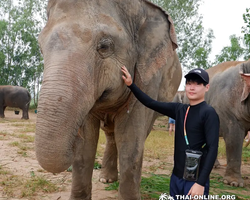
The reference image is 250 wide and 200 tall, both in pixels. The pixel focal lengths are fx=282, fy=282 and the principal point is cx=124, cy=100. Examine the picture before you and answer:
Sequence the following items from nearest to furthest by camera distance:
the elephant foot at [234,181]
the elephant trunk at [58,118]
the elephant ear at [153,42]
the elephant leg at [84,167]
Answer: the elephant trunk at [58,118] < the elephant ear at [153,42] < the elephant leg at [84,167] < the elephant foot at [234,181]

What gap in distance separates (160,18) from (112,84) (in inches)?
40.6

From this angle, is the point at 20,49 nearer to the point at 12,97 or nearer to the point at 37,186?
the point at 12,97

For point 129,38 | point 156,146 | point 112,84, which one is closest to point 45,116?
point 112,84

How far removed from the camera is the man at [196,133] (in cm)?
179

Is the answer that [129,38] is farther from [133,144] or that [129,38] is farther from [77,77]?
[133,144]

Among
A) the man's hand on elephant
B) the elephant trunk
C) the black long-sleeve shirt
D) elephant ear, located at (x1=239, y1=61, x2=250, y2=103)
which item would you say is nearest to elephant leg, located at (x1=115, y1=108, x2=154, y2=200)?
the man's hand on elephant

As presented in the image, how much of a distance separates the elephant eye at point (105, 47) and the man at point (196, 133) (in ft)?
2.01

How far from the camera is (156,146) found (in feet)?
25.6

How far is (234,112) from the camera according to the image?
4.61 meters

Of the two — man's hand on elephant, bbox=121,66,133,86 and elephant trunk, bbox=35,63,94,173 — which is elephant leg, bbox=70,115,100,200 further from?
elephant trunk, bbox=35,63,94,173

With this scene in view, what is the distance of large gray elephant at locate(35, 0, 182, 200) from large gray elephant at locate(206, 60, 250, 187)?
180 centimetres

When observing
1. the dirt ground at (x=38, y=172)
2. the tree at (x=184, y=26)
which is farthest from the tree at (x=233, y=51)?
the dirt ground at (x=38, y=172)

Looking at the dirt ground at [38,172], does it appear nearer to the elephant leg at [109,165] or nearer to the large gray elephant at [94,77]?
the elephant leg at [109,165]

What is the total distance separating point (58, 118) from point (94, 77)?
1.49ft
